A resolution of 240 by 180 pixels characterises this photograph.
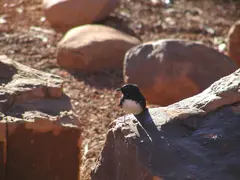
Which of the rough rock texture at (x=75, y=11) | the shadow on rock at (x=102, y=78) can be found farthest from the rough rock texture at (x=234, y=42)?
the rough rock texture at (x=75, y=11)

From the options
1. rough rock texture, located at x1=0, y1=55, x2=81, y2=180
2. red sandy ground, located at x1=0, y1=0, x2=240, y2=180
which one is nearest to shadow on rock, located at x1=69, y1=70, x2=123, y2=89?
red sandy ground, located at x1=0, y1=0, x2=240, y2=180

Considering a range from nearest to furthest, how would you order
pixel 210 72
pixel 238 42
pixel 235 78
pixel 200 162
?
pixel 200 162
pixel 235 78
pixel 210 72
pixel 238 42

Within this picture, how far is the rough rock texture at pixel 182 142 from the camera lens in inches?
88.3

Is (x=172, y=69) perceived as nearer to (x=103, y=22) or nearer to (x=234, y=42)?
(x=234, y=42)

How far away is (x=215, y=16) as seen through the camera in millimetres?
7004

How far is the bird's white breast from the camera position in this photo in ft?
8.36

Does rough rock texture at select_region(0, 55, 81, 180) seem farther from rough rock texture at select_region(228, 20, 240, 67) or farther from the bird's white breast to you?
rough rock texture at select_region(228, 20, 240, 67)

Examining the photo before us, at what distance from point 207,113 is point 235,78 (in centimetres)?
28

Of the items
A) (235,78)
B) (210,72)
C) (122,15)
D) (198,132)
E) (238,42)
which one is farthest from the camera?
(122,15)

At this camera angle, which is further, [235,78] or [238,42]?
[238,42]

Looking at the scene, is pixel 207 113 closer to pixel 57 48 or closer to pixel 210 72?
pixel 210 72

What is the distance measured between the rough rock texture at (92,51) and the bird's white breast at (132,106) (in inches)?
105

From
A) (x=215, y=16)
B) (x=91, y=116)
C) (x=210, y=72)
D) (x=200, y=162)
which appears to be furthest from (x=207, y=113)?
(x=215, y=16)

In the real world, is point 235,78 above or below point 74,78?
above
